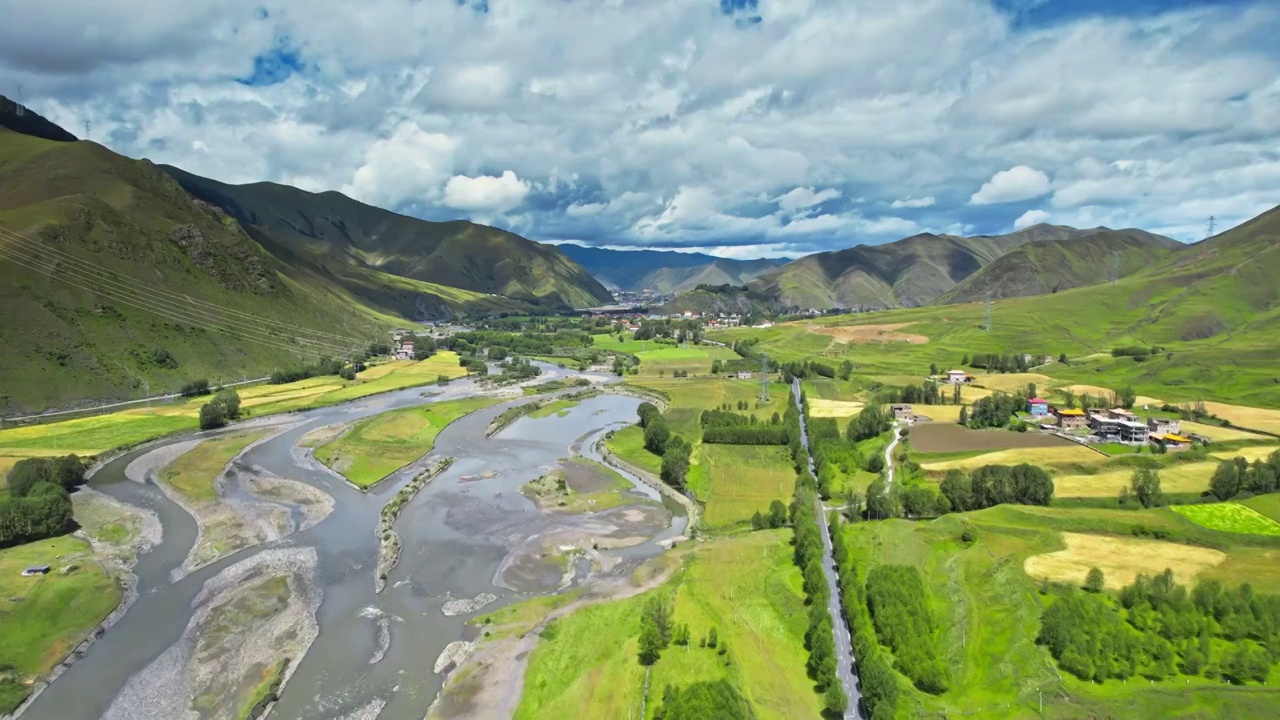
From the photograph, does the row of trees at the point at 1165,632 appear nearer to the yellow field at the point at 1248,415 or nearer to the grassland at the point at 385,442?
the yellow field at the point at 1248,415

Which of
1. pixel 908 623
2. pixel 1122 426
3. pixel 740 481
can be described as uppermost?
pixel 1122 426

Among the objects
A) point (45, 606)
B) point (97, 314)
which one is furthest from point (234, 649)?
point (97, 314)

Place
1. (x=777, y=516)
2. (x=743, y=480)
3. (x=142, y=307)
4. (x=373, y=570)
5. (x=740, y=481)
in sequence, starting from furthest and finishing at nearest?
(x=142, y=307) < (x=743, y=480) < (x=740, y=481) < (x=777, y=516) < (x=373, y=570)

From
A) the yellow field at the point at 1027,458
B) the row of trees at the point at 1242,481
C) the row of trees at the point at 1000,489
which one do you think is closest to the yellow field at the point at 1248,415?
the yellow field at the point at 1027,458

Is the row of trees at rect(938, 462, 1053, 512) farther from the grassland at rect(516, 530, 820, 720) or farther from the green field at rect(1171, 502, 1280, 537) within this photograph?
the grassland at rect(516, 530, 820, 720)

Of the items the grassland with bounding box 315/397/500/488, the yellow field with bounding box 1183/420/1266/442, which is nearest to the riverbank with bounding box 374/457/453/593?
the grassland with bounding box 315/397/500/488

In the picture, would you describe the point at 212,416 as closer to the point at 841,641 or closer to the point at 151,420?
the point at 151,420

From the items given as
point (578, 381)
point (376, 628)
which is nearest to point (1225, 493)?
point (376, 628)
